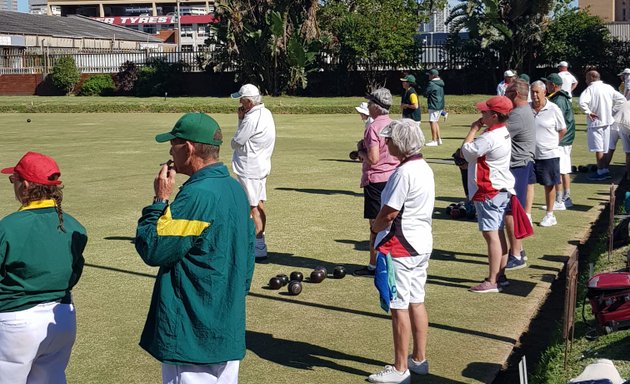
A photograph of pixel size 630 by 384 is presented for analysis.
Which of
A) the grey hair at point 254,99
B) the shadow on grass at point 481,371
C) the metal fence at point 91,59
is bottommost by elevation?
the shadow on grass at point 481,371

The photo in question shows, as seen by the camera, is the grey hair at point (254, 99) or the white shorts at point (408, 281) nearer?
the white shorts at point (408, 281)

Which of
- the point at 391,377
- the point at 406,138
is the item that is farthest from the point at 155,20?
the point at 391,377

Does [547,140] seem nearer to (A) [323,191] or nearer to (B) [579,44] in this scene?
(A) [323,191]

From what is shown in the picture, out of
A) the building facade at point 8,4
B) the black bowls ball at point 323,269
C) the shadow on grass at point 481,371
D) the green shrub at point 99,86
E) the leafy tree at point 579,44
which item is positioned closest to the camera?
the shadow on grass at point 481,371

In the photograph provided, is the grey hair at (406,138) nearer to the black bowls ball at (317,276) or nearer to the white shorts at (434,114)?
the black bowls ball at (317,276)

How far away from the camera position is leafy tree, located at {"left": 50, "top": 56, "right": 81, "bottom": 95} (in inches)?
1955

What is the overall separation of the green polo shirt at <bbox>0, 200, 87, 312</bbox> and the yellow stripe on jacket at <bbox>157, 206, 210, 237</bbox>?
1037 mm

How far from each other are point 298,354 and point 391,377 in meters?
1.06

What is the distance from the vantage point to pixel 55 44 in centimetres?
6925

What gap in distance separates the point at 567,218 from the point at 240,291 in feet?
30.6

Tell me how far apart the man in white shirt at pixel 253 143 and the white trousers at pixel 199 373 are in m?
5.58

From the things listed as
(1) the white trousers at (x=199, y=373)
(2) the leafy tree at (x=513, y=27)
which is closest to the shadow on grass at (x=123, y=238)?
(1) the white trousers at (x=199, y=373)

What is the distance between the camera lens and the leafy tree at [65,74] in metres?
49.7

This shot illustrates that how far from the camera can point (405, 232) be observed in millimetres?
6387
